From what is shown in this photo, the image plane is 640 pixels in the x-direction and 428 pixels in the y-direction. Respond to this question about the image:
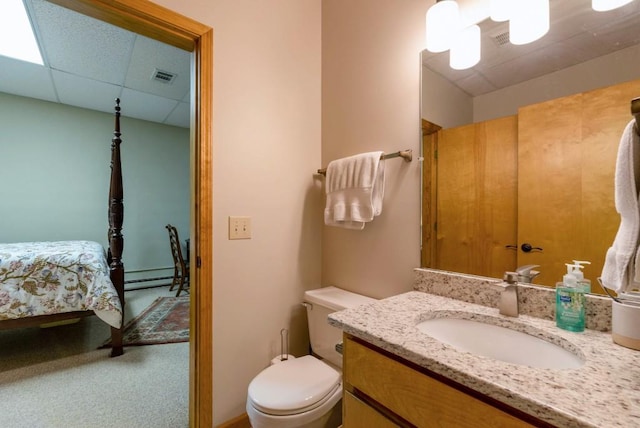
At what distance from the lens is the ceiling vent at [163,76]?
2.58 meters

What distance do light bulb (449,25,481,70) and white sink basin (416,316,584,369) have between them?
970mm

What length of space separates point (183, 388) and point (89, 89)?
10.8 feet

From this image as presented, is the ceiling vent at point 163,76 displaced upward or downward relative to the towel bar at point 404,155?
upward

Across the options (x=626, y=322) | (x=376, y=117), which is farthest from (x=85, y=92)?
(x=626, y=322)

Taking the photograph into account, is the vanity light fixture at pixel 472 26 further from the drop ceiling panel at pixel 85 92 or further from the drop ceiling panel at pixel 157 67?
the drop ceiling panel at pixel 85 92

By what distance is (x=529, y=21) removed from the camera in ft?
2.89

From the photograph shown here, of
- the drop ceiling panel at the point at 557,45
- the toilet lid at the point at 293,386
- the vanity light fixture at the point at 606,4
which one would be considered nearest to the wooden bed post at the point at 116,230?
the toilet lid at the point at 293,386

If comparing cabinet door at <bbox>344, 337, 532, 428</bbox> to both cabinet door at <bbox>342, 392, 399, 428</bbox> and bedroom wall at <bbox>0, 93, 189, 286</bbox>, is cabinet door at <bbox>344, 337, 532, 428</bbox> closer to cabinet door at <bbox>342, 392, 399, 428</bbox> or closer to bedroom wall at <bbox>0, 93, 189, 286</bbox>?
cabinet door at <bbox>342, 392, 399, 428</bbox>

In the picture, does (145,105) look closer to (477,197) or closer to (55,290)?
(55,290)

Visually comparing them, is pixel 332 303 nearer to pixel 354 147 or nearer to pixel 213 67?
pixel 354 147

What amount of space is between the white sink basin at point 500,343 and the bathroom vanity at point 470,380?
19 millimetres

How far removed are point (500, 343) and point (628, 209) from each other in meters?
0.48

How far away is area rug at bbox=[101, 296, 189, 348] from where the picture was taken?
7.64ft

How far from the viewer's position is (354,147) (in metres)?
1.48
